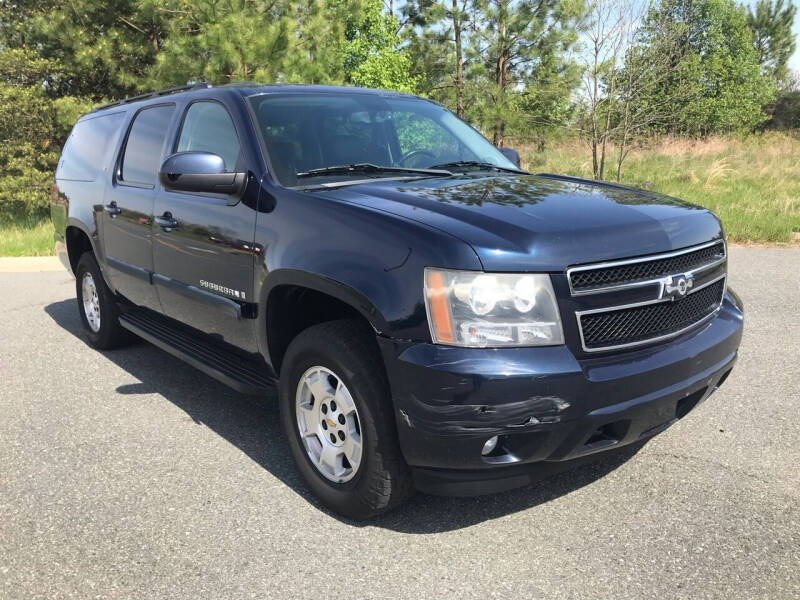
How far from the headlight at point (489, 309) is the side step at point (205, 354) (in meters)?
1.32

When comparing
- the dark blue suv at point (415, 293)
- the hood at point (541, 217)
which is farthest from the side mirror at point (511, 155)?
the hood at point (541, 217)

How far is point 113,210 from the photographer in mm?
4758

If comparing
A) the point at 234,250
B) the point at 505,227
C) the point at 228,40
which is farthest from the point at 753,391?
the point at 228,40

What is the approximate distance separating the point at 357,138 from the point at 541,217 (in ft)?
4.79

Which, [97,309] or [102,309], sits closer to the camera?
[102,309]

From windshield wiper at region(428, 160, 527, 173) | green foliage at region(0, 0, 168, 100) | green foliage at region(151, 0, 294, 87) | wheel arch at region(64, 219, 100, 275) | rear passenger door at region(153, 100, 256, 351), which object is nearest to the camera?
rear passenger door at region(153, 100, 256, 351)

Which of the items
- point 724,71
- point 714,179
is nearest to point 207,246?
point 714,179

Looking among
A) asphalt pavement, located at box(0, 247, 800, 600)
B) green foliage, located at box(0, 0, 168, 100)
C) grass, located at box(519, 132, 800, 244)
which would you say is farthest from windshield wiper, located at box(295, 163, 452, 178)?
green foliage, located at box(0, 0, 168, 100)

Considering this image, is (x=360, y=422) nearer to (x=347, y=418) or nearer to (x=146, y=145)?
(x=347, y=418)

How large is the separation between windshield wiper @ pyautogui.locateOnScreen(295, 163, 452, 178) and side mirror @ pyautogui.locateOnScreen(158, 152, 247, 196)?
32cm

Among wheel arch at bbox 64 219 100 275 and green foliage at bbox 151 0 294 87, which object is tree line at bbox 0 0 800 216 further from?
wheel arch at bbox 64 219 100 275

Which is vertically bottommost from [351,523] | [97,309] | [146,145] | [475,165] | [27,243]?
[27,243]

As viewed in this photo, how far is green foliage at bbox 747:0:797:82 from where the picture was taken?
48625 mm

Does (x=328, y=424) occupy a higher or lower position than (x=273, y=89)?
lower
